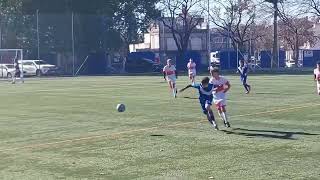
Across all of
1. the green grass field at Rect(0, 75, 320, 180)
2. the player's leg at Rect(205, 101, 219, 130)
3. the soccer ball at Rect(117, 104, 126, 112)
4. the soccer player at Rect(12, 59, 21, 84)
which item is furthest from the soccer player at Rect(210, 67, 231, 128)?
the soccer player at Rect(12, 59, 21, 84)

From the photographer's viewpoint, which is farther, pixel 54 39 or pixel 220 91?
pixel 54 39

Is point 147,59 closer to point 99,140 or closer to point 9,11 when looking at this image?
point 9,11

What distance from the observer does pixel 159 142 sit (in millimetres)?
14148

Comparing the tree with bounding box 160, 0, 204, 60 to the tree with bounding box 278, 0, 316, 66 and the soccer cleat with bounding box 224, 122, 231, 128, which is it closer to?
the tree with bounding box 278, 0, 316, 66

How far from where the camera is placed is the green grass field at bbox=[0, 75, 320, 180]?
424 inches

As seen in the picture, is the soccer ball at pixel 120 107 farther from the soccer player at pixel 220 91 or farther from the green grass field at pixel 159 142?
the soccer player at pixel 220 91

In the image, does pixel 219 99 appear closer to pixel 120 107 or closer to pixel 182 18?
pixel 120 107

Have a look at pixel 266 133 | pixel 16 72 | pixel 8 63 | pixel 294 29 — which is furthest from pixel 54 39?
pixel 266 133

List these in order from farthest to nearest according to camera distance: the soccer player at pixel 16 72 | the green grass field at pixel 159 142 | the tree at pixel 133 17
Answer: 1. the tree at pixel 133 17
2. the soccer player at pixel 16 72
3. the green grass field at pixel 159 142

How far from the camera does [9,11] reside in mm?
68812

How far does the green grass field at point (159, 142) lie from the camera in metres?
10.8

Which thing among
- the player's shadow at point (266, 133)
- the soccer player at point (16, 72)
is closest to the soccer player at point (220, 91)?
→ the player's shadow at point (266, 133)

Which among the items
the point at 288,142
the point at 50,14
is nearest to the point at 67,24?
the point at 50,14

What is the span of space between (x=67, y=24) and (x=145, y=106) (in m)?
47.3
